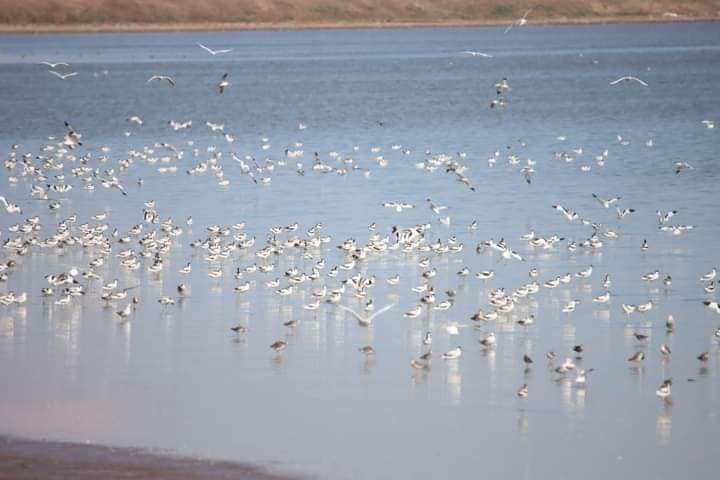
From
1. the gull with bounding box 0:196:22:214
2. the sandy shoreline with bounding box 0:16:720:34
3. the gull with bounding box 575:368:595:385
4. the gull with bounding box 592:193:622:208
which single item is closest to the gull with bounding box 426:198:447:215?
the gull with bounding box 592:193:622:208

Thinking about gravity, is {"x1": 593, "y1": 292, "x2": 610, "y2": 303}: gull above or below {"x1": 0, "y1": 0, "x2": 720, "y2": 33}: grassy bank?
below

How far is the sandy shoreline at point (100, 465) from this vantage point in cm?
1298

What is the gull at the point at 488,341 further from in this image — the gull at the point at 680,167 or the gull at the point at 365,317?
the gull at the point at 680,167

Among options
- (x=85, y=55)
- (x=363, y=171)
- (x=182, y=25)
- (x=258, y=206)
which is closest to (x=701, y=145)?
(x=363, y=171)

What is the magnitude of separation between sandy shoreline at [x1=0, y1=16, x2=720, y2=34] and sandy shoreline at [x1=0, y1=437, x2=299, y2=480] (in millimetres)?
98545

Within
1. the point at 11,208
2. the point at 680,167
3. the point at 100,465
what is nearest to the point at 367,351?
the point at 100,465

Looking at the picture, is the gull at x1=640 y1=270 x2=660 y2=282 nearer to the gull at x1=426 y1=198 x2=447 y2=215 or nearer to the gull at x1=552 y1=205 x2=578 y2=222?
the gull at x1=552 y1=205 x2=578 y2=222

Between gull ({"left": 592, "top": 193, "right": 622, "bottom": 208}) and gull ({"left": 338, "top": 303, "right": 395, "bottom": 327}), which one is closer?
gull ({"left": 338, "top": 303, "right": 395, "bottom": 327})

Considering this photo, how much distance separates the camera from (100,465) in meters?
13.3

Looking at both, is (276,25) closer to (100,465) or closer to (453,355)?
(453,355)

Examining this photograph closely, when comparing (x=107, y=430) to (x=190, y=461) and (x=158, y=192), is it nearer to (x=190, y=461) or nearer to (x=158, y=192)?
(x=190, y=461)

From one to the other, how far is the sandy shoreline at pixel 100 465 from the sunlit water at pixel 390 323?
440 millimetres

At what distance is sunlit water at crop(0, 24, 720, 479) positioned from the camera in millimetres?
14602

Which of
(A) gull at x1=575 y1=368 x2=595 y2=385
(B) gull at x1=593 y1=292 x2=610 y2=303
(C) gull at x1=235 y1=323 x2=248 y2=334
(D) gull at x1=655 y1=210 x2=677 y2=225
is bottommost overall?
(A) gull at x1=575 y1=368 x2=595 y2=385
